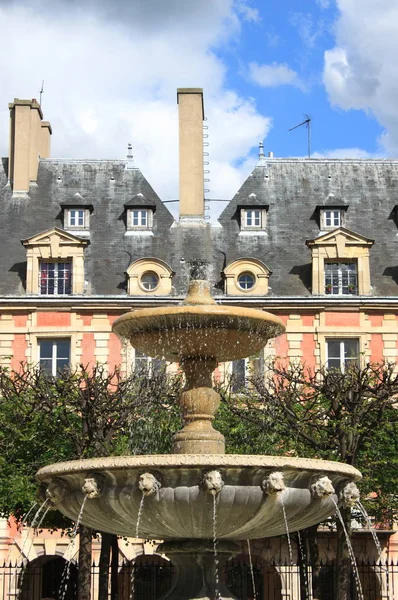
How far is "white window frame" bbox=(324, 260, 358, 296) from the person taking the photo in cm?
3397

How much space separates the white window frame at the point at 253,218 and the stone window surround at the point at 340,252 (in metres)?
2.53

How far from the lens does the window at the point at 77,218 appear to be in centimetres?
3569

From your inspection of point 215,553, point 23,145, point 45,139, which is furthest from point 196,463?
point 45,139

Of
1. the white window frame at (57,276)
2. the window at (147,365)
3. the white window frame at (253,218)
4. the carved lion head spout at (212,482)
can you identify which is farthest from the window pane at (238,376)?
the carved lion head spout at (212,482)

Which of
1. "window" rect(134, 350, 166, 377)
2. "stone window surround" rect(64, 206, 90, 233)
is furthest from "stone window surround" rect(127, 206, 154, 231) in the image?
"window" rect(134, 350, 166, 377)

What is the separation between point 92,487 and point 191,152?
78.5 ft

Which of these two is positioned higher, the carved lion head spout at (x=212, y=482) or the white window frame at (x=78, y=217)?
the white window frame at (x=78, y=217)

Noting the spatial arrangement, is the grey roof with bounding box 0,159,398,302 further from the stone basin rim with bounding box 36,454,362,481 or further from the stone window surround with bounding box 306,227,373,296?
the stone basin rim with bounding box 36,454,362,481

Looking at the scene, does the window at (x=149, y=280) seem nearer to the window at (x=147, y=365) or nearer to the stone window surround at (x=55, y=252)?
the stone window surround at (x=55, y=252)

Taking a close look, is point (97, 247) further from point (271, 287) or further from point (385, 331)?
point (385, 331)

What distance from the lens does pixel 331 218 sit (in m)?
36.2

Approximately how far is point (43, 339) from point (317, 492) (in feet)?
69.5

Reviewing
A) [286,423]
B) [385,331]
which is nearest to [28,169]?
[385,331]

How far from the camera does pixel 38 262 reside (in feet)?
110
